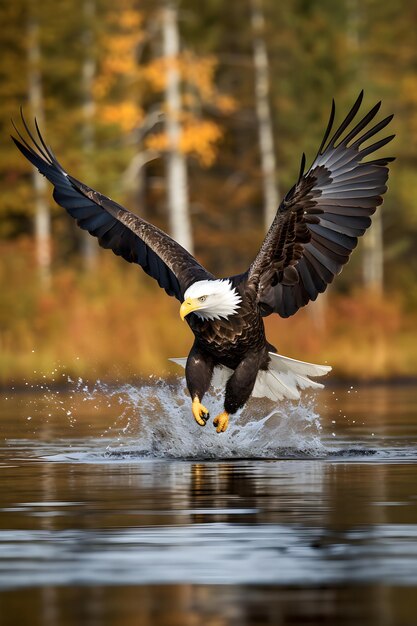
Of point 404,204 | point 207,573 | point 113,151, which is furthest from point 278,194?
→ point 207,573

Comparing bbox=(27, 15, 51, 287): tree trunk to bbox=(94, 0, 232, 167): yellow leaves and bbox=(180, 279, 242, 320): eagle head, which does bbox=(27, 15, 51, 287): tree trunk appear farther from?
bbox=(180, 279, 242, 320): eagle head

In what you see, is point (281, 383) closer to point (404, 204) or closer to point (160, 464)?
point (160, 464)

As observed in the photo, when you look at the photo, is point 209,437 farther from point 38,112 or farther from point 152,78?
point 38,112

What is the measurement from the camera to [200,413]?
13141 mm

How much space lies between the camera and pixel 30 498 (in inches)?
393

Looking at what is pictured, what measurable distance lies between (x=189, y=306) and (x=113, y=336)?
49.9 feet

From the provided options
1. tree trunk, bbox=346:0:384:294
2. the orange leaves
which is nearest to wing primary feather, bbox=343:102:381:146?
the orange leaves

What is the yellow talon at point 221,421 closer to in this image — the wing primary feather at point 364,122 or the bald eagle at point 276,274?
the bald eagle at point 276,274

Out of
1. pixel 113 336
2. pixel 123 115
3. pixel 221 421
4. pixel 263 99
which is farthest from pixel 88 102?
pixel 221 421

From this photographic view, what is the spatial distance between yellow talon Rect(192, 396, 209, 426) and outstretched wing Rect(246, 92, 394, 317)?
0.93 meters

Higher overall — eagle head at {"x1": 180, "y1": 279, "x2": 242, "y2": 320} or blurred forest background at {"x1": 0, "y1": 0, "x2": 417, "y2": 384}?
blurred forest background at {"x1": 0, "y1": 0, "x2": 417, "y2": 384}

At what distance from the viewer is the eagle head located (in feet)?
41.2

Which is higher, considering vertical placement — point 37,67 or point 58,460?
point 37,67

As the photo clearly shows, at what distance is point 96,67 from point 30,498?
1406 inches
